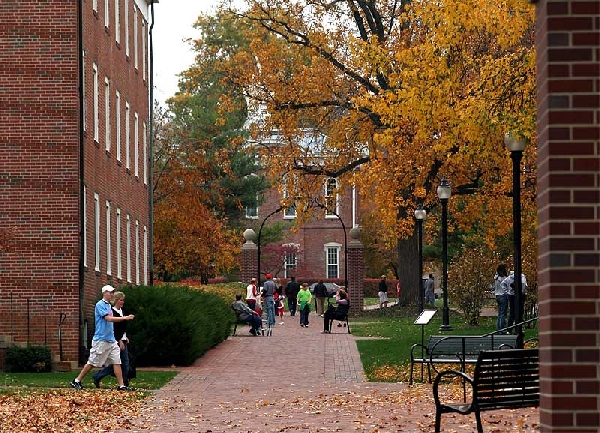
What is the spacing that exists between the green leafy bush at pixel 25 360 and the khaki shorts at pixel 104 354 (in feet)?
17.5

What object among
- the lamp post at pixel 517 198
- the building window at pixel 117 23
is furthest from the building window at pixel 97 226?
the lamp post at pixel 517 198

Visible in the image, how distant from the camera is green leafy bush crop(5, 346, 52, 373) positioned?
93.0ft

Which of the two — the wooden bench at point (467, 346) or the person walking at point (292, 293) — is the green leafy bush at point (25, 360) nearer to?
the wooden bench at point (467, 346)

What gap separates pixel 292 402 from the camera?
20250mm

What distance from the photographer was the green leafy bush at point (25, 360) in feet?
93.0

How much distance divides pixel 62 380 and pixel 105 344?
247 centimetres

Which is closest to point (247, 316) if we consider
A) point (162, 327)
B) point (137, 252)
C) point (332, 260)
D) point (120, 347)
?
point (137, 252)

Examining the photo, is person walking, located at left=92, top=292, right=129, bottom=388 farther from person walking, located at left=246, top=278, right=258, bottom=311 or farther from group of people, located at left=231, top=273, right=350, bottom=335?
person walking, located at left=246, top=278, right=258, bottom=311

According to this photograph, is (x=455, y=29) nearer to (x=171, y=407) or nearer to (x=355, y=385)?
(x=355, y=385)

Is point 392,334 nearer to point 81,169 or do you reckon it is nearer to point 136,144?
point 136,144

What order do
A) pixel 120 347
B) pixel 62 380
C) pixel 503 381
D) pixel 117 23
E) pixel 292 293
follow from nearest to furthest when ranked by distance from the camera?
pixel 503 381 → pixel 120 347 → pixel 62 380 → pixel 117 23 → pixel 292 293

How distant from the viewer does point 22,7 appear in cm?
2973

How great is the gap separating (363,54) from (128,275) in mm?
8959

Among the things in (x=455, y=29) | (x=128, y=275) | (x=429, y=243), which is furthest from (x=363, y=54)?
(x=429, y=243)
